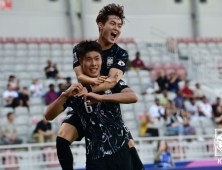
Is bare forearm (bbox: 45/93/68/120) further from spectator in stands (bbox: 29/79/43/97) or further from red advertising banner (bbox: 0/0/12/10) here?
red advertising banner (bbox: 0/0/12/10)

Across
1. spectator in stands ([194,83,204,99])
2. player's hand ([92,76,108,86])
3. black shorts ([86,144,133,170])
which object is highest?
player's hand ([92,76,108,86])

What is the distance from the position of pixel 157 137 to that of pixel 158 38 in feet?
33.7

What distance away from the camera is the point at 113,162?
4531mm

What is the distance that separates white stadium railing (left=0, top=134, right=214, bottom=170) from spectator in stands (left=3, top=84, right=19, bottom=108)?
162cm

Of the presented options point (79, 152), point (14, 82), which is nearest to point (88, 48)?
point (79, 152)

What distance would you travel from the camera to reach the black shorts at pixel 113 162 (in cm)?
452

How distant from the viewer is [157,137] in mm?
→ 12117

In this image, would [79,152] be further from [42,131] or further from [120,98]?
[120,98]

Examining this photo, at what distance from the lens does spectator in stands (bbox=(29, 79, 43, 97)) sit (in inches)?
538

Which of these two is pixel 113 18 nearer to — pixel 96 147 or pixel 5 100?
pixel 96 147

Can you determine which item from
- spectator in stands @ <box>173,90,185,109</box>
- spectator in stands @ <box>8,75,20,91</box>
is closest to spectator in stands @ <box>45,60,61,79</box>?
spectator in stands @ <box>8,75,20,91</box>

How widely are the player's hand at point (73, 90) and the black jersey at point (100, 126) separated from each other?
267 mm

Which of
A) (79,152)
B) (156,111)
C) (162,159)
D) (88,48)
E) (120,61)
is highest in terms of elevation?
(88,48)

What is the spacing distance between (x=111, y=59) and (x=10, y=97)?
839 centimetres
